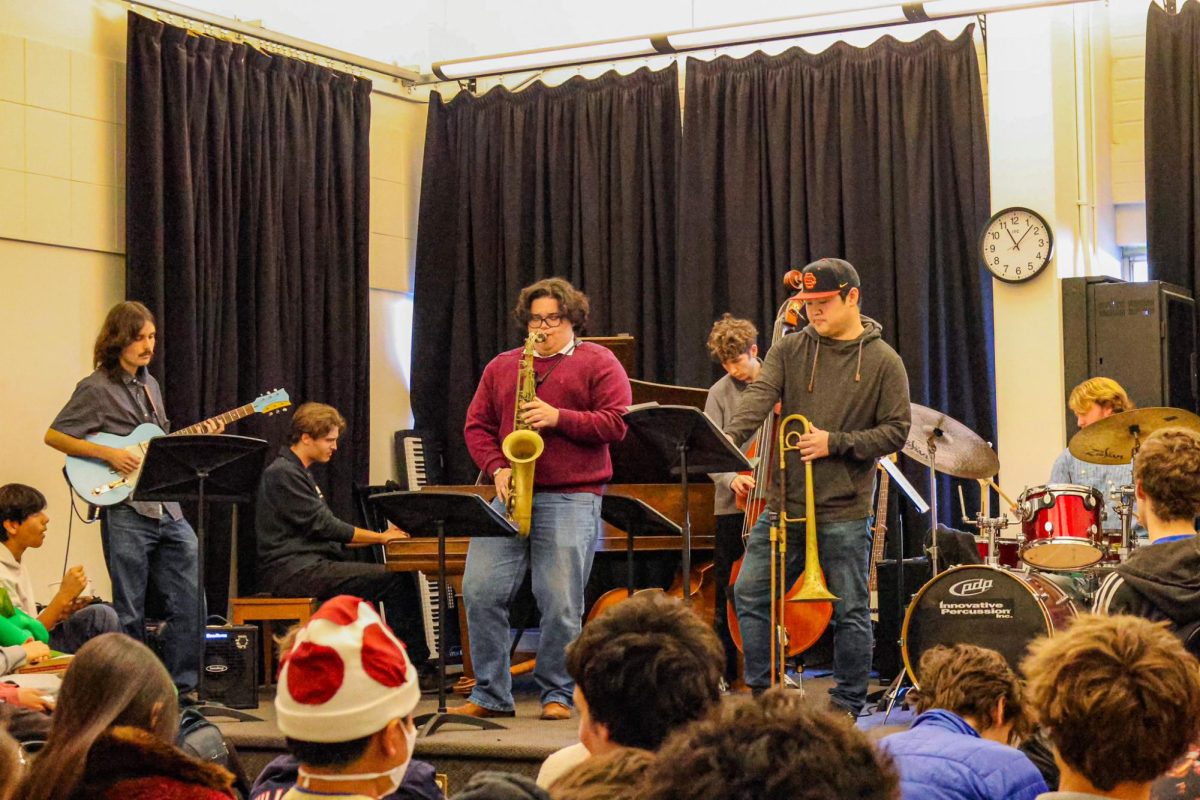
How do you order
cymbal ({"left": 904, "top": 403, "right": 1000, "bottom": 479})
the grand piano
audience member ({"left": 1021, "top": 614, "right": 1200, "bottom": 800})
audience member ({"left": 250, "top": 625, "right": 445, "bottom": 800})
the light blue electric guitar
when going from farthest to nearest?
the grand piano
cymbal ({"left": 904, "top": 403, "right": 1000, "bottom": 479})
the light blue electric guitar
audience member ({"left": 250, "top": 625, "right": 445, "bottom": 800})
audience member ({"left": 1021, "top": 614, "right": 1200, "bottom": 800})

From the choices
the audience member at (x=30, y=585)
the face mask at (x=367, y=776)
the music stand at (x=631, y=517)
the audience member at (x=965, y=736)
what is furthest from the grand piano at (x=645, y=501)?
the face mask at (x=367, y=776)

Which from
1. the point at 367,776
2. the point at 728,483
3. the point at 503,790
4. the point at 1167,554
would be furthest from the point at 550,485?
the point at 503,790

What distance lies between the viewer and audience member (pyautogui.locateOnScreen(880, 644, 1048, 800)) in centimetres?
295

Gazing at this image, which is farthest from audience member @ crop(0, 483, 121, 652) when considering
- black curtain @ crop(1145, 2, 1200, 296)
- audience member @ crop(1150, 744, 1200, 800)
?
black curtain @ crop(1145, 2, 1200, 296)

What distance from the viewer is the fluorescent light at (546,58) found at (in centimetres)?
877

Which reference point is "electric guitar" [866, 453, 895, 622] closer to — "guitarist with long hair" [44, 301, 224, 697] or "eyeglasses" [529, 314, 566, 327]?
"eyeglasses" [529, 314, 566, 327]

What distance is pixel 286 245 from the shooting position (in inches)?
342

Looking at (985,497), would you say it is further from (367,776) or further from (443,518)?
(367,776)

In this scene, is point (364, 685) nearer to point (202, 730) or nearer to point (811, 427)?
point (202, 730)

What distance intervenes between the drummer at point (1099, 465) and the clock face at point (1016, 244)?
102cm

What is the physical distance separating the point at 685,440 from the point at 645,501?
165 cm

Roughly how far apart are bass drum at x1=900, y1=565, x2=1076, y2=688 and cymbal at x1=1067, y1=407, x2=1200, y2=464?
2.79ft

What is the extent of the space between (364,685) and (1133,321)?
6.27m

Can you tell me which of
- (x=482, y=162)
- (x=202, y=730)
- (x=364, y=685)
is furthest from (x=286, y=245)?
(x=364, y=685)
